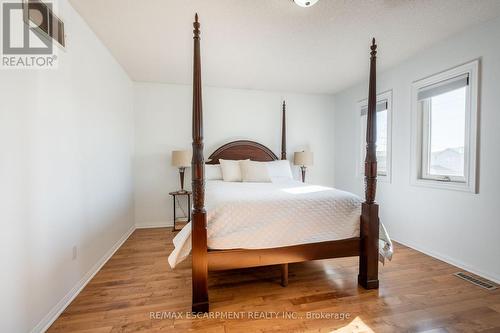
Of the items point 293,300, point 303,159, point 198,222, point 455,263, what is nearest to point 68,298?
point 198,222

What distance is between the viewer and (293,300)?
1802mm

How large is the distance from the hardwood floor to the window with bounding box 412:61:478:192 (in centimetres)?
101

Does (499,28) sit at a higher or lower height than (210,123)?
higher

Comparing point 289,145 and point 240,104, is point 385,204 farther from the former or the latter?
point 240,104

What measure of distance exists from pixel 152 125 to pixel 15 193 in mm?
2670

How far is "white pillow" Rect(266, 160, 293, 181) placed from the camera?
3.63 meters

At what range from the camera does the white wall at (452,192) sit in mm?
2104

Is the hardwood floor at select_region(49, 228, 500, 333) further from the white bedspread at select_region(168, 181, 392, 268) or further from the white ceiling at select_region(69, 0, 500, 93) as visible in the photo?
the white ceiling at select_region(69, 0, 500, 93)

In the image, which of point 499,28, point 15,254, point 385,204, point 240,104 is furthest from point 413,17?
point 15,254

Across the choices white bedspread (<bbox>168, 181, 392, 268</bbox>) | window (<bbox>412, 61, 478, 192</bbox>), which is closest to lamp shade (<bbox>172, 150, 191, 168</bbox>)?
white bedspread (<bbox>168, 181, 392, 268</bbox>)

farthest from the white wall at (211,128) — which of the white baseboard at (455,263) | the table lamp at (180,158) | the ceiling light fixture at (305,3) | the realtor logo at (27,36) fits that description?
the ceiling light fixture at (305,3)

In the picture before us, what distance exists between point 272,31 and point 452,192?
8.56 ft

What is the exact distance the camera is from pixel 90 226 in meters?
2.16

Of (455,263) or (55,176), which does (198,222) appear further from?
(455,263)
